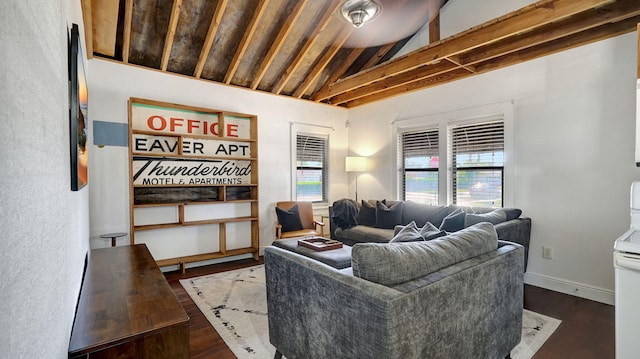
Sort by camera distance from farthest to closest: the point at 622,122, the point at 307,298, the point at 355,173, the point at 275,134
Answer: the point at 355,173 < the point at 275,134 < the point at 622,122 < the point at 307,298

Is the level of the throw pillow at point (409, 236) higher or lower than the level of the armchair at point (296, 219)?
higher

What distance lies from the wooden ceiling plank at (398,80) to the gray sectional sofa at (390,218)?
188 centimetres

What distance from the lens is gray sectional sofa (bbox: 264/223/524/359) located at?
1.41m

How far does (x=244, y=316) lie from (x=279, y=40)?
3.37 meters

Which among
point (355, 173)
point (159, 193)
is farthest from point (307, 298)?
point (355, 173)

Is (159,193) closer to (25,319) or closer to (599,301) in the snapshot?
(25,319)

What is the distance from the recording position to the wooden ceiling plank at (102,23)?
300cm

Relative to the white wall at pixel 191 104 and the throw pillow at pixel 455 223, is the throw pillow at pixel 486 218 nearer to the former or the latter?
the throw pillow at pixel 455 223

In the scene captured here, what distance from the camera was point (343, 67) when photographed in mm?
5293

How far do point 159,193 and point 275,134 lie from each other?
2051mm

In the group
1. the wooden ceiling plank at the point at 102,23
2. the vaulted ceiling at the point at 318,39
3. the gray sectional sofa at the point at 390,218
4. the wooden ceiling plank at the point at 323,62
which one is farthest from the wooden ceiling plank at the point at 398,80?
the wooden ceiling plank at the point at 102,23

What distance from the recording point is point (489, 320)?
1865 millimetres

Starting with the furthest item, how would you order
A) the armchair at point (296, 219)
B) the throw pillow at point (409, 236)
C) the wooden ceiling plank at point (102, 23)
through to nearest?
1. the armchair at point (296, 219)
2. the wooden ceiling plank at point (102, 23)
3. the throw pillow at point (409, 236)

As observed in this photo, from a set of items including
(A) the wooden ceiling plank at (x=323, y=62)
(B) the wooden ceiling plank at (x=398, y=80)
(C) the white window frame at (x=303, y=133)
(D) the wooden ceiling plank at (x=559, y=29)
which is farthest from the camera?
(C) the white window frame at (x=303, y=133)
